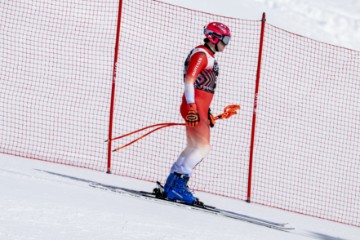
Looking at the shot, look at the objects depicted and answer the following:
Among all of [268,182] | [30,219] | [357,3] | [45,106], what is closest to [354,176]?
[268,182]

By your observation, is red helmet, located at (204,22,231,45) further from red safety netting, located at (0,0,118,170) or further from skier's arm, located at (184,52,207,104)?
red safety netting, located at (0,0,118,170)

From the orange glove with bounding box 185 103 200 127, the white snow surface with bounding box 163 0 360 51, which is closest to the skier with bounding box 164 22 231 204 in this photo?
the orange glove with bounding box 185 103 200 127

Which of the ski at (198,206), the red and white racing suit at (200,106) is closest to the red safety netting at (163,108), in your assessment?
the ski at (198,206)

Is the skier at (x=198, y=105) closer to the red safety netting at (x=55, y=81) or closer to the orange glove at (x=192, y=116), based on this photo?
the orange glove at (x=192, y=116)

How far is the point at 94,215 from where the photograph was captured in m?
6.96

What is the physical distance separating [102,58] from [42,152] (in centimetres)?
681

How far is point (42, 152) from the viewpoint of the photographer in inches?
441

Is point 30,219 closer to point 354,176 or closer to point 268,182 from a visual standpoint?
point 268,182

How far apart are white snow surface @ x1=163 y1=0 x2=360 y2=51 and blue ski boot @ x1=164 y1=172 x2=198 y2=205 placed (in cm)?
1515

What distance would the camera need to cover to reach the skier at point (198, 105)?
8.49m

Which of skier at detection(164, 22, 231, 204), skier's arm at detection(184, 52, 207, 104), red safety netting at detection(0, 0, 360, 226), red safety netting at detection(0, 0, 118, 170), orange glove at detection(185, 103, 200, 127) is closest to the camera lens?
orange glove at detection(185, 103, 200, 127)

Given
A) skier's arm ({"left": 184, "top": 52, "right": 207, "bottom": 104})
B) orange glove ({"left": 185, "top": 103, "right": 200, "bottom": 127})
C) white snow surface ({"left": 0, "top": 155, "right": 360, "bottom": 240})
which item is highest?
skier's arm ({"left": 184, "top": 52, "right": 207, "bottom": 104})

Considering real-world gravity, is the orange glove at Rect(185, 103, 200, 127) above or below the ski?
above

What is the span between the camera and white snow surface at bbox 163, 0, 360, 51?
2403 cm
